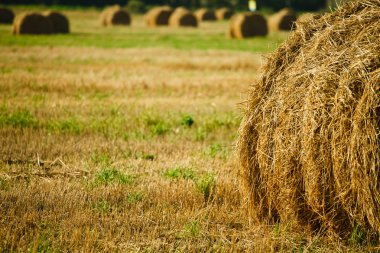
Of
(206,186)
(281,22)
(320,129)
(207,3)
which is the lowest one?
(206,186)

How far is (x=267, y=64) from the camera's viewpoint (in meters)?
6.12

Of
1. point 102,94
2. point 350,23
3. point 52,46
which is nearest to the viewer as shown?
point 350,23

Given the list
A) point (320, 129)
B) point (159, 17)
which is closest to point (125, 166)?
point (320, 129)

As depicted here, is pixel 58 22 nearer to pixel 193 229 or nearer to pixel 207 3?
pixel 193 229

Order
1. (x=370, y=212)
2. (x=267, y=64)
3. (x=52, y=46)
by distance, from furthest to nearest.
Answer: (x=52, y=46) < (x=267, y=64) < (x=370, y=212)

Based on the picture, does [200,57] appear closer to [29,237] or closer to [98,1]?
[29,237]

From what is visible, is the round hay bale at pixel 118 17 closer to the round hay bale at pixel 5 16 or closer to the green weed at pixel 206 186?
the round hay bale at pixel 5 16

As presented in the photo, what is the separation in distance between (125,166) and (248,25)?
2560 cm

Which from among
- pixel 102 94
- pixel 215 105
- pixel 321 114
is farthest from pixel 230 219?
pixel 102 94

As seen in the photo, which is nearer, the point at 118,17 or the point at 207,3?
the point at 118,17

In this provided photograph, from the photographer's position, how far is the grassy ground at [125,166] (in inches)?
211

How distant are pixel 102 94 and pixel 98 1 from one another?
203 ft

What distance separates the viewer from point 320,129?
5238mm

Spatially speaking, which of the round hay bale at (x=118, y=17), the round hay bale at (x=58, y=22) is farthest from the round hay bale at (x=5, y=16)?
the round hay bale at (x=58, y=22)
